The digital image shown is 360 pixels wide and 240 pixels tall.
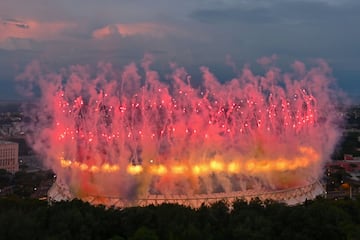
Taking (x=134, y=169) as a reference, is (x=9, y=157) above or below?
below

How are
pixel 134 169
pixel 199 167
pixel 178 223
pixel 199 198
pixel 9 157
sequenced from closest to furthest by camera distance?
1. pixel 178 223
2. pixel 199 198
3. pixel 134 169
4. pixel 199 167
5. pixel 9 157

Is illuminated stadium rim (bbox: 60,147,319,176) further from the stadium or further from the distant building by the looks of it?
the distant building

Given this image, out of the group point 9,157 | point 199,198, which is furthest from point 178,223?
point 9,157

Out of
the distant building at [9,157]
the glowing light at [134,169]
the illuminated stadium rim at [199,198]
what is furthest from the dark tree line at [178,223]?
the distant building at [9,157]

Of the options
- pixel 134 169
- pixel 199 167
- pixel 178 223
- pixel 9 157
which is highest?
pixel 199 167

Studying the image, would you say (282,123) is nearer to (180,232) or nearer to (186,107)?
(186,107)

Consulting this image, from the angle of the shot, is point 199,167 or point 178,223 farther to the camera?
point 199,167

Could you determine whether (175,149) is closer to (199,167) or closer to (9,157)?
(199,167)

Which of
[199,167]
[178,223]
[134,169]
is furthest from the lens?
[199,167]

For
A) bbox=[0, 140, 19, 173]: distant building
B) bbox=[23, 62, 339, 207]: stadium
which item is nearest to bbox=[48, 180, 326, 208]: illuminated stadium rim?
bbox=[23, 62, 339, 207]: stadium
